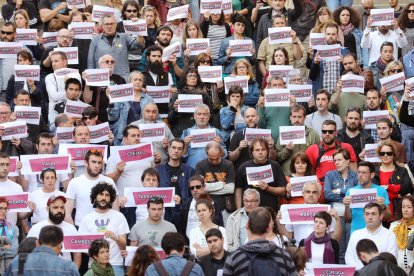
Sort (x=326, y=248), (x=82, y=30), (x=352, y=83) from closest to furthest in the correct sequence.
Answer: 1. (x=326, y=248)
2. (x=352, y=83)
3. (x=82, y=30)

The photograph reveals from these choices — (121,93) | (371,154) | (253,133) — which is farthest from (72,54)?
(371,154)

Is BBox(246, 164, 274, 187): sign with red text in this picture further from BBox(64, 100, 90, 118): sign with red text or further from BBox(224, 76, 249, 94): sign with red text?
BBox(64, 100, 90, 118): sign with red text

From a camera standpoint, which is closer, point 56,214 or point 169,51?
point 56,214

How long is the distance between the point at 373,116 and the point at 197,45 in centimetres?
318

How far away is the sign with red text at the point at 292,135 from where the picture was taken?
2027 centimetres

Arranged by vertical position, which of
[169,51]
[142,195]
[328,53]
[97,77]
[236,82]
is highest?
[169,51]

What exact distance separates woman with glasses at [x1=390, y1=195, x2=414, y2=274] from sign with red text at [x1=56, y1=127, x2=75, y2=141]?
4.40 meters

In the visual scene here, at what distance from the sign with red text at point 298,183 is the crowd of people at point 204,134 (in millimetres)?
23

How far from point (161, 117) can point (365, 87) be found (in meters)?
3.05

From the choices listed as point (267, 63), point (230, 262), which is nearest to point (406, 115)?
point (267, 63)

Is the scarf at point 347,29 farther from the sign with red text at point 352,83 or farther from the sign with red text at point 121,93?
the sign with red text at point 121,93

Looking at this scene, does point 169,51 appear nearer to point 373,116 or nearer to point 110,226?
point 373,116

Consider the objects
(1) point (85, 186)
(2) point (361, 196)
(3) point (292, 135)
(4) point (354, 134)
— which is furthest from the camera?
(4) point (354, 134)

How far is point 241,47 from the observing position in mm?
22938
